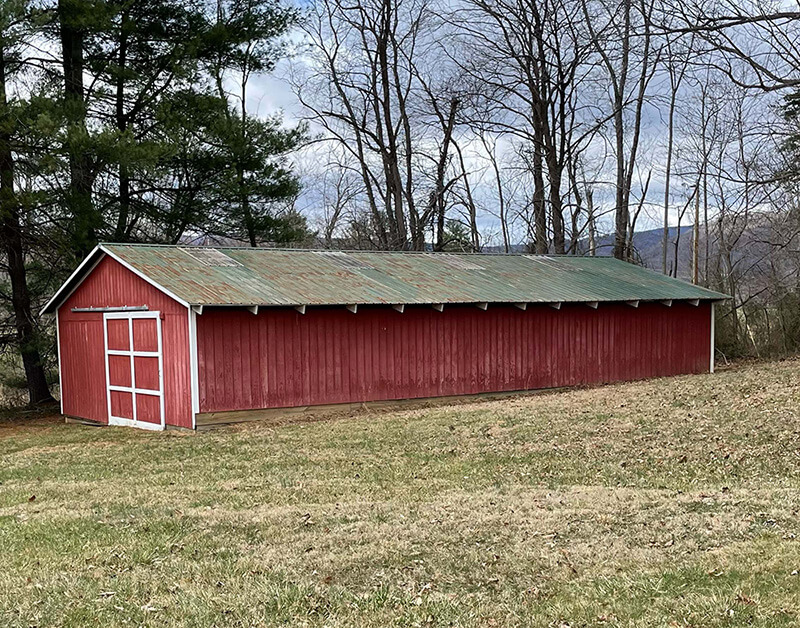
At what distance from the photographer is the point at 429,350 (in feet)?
54.6

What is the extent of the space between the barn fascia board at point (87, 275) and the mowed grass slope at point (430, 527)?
3112 mm

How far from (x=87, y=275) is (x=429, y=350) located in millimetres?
6945

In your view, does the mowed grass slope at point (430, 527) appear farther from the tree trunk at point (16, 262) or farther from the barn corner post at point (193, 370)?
the tree trunk at point (16, 262)

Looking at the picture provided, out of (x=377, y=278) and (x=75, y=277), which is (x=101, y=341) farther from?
(x=377, y=278)

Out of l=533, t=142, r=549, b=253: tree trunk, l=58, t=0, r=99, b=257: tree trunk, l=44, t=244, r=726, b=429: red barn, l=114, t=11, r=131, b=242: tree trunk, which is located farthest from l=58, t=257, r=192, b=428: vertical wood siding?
l=533, t=142, r=549, b=253: tree trunk

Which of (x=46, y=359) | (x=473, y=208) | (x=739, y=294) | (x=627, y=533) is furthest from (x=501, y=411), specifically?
(x=473, y=208)

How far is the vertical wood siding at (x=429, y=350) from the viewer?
47.2 feet

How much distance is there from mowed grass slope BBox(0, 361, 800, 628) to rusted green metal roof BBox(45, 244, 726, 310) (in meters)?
3.71

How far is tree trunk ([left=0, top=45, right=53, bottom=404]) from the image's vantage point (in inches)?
635

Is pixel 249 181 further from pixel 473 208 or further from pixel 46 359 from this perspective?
pixel 473 208

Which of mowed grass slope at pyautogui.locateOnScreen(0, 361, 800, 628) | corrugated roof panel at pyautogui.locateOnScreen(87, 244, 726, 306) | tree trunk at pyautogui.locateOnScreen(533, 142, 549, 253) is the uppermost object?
tree trunk at pyautogui.locateOnScreen(533, 142, 549, 253)

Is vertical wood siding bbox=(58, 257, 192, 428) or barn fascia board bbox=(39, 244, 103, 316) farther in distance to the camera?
barn fascia board bbox=(39, 244, 103, 316)

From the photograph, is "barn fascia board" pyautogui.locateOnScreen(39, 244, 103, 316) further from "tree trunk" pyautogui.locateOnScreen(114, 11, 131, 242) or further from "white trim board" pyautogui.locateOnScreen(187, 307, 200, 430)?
"white trim board" pyautogui.locateOnScreen(187, 307, 200, 430)

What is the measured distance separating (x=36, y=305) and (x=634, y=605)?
19.5m
